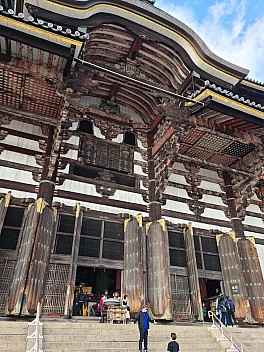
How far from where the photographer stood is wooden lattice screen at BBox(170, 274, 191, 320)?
32.1 ft

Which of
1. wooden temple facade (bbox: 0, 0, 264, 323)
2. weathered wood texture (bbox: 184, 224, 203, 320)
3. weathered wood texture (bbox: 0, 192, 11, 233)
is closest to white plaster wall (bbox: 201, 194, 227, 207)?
wooden temple facade (bbox: 0, 0, 264, 323)

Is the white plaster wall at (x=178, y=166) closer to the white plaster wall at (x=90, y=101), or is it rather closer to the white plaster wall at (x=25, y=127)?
the white plaster wall at (x=90, y=101)

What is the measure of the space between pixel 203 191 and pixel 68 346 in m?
9.12

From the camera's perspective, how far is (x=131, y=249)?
394 inches

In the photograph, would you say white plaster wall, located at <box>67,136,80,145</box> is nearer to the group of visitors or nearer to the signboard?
the group of visitors

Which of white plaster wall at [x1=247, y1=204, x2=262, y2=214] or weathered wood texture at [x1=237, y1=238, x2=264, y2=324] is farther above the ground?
white plaster wall at [x1=247, y1=204, x2=262, y2=214]

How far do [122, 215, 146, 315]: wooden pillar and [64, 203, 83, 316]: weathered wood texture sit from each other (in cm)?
175

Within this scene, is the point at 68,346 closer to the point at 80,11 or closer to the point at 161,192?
the point at 161,192

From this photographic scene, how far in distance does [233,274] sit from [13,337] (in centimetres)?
849

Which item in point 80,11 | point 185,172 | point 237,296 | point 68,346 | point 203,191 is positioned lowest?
point 68,346

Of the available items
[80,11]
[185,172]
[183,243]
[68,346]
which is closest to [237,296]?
[183,243]

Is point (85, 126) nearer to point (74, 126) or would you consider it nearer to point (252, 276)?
point (74, 126)

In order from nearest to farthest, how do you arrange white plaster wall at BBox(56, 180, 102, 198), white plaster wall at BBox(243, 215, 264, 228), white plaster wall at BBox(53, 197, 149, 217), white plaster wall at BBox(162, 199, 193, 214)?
white plaster wall at BBox(53, 197, 149, 217), white plaster wall at BBox(56, 180, 102, 198), white plaster wall at BBox(162, 199, 193, 214), white plaster wall at BBox(243, 215, 264, 228)

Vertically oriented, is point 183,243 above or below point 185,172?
below
